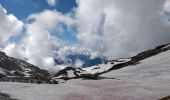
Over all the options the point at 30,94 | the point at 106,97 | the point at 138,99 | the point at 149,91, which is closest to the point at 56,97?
the point at 30,94

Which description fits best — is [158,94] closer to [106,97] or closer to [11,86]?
[106,97]

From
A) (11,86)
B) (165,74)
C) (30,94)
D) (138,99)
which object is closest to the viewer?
(138,99)

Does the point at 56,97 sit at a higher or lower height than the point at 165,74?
lower

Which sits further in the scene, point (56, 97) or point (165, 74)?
point (165, 74)

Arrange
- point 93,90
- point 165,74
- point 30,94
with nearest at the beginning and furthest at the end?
point 30,94, point 93,90, point 165,74

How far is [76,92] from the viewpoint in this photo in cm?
4162

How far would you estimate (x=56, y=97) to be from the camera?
3809 cm

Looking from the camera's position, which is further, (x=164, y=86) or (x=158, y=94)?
(x=164, y=86)

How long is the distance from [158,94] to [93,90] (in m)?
9.07

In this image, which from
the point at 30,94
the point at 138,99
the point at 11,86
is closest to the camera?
the point at 138,99

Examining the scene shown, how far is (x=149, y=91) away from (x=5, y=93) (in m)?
19.2

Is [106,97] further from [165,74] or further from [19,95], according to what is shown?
[165,74]

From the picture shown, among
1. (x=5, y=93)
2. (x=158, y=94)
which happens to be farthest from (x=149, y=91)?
(x=5, y=93)

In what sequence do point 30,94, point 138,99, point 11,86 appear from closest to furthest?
point 138,99, point 30,94, point 11,86
